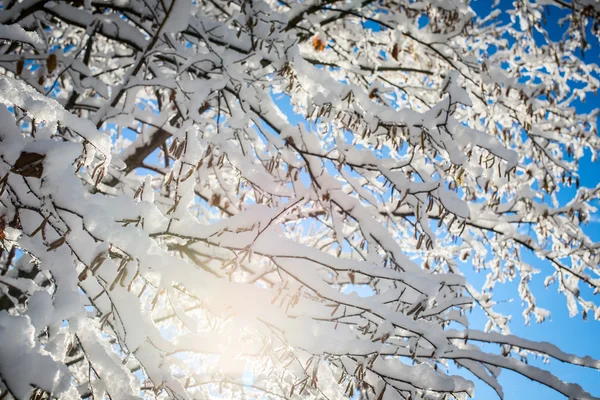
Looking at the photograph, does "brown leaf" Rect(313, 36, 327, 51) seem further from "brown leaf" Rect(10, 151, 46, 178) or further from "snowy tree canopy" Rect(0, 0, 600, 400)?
"brown leaf" Rect(10, 151, 46, 178)

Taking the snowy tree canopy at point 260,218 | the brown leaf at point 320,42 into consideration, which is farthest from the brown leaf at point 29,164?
the brown leaf at point 320,42

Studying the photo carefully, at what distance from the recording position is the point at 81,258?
Result: 992mm

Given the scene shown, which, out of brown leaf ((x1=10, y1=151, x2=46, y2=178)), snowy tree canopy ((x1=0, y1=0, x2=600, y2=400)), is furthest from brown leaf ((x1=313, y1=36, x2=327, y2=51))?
brown leaf ((x1=10, y1=151, x2=46, y2=178))

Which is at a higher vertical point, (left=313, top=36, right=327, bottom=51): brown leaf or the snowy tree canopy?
(left=313, top=36, right=327, bottom=51): brown leaf

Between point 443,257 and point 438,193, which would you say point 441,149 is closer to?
point 438,193

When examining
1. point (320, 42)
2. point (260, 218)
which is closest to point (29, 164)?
point (260, 218)

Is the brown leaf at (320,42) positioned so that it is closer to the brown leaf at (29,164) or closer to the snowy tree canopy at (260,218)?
the snowy tree canopy at (260,218)

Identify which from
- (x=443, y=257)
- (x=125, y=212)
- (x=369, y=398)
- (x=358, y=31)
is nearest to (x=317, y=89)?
(x=125, y=212)

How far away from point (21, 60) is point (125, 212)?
1.28 metres

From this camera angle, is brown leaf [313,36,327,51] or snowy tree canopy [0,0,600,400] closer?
snowy tree canopy [0,0,600,400]

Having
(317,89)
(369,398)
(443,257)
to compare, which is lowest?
(369,398)

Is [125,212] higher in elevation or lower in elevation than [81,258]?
higher

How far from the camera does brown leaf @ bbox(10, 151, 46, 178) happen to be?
2.54 ft

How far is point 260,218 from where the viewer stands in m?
1.11
